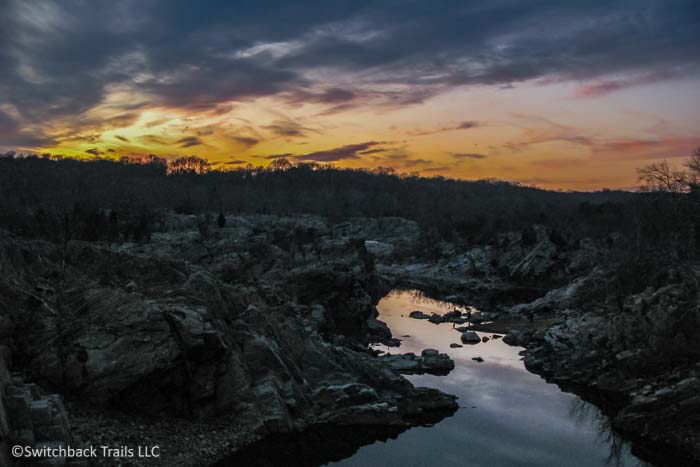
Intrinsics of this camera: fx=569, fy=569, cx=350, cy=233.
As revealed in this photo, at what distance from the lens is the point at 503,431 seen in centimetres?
2923

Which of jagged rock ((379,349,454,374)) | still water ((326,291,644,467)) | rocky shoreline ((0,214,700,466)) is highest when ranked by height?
rocky shoreline ((0,214,700,466))

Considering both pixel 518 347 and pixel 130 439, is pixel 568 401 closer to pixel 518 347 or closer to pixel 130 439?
pixel 518 347

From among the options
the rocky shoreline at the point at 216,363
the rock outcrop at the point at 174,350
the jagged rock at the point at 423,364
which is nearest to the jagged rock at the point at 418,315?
the rocky shoreline at the point at 216,363

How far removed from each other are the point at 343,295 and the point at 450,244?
7172cm

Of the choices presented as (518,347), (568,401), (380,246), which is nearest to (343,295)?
(518,347)

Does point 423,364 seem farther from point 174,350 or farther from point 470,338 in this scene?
point 174,350

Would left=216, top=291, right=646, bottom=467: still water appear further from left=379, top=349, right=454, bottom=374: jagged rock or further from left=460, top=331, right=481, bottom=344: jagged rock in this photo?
left=460, top=331, right=481, bottom=344: jagged rock

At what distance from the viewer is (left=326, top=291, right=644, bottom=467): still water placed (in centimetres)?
2603

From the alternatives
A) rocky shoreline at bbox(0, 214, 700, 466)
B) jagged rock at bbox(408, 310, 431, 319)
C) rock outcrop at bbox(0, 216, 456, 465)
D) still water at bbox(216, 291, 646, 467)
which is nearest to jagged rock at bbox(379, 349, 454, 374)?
rocky shoreline at bbox(0, 214, 700, 466)

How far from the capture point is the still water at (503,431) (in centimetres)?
2603

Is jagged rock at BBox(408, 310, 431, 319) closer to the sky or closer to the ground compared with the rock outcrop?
closer to the ground

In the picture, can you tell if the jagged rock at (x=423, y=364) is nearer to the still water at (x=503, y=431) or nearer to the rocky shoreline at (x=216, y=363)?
the rocky shoreline at (x=216, y=363)

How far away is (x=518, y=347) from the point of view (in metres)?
48.7

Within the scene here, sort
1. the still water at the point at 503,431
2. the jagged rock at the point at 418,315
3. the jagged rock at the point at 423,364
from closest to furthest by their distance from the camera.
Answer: the still water at the point at 503,431 → the jagged rock at the point at 423,364 → the jagged rock at the point at 418,315
